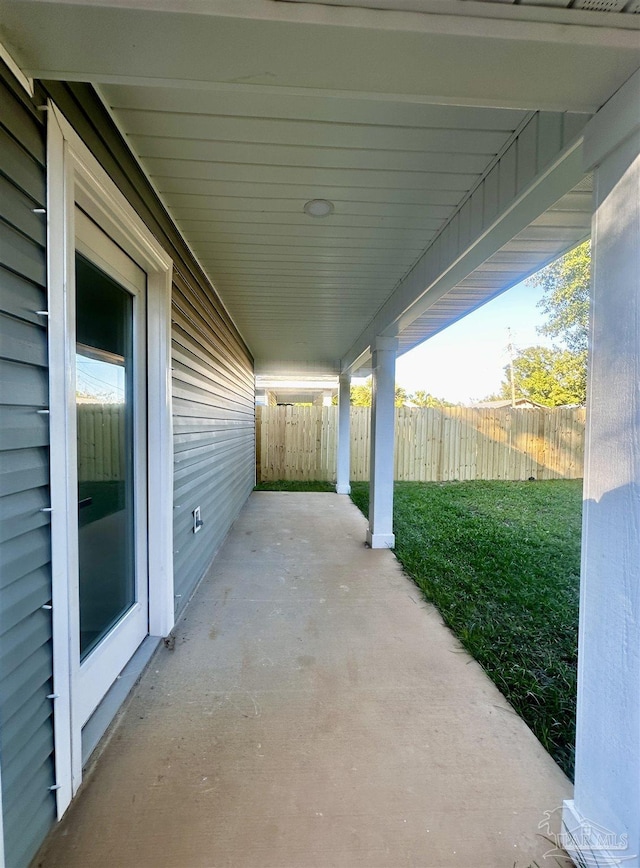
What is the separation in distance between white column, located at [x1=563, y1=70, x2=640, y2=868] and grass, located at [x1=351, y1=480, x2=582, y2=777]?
514mm

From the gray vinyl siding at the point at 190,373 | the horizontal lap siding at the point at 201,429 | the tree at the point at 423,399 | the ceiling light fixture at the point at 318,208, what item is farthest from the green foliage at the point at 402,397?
the ceiling light fixture at the point at 318,208

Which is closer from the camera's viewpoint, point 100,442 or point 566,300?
point 100,442

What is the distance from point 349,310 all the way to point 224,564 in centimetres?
310

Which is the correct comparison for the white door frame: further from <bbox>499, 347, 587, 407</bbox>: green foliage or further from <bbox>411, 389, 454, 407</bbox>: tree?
<bbox>411, 389, 454, 407</bbox>: tree

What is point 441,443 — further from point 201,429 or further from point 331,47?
point 331,47

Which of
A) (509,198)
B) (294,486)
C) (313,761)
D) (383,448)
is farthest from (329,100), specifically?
(294,486)

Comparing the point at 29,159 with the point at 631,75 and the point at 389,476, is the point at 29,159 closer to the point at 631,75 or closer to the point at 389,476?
the point at 631,75

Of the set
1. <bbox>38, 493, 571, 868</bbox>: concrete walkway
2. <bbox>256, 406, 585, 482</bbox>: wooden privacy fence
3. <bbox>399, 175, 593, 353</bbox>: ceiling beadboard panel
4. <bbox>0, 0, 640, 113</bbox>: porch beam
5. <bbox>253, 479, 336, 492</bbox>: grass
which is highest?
<bbox>399, 175, 593, 353</bbox>: ceiling beadboard panel

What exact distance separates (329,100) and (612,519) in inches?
72.7

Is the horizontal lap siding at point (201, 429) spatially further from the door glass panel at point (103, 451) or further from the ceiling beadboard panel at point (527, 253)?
the ceiling beadboard panel at point (527, 253)

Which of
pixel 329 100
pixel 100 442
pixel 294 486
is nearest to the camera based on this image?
pixel 329 100

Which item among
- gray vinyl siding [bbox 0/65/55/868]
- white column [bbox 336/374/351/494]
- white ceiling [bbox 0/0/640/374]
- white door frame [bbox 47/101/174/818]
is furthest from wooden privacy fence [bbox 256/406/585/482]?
gray vinyl siding [bbox 0/65/55/868]

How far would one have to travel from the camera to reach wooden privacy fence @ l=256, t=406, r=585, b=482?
901cm

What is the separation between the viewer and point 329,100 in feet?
4.91
